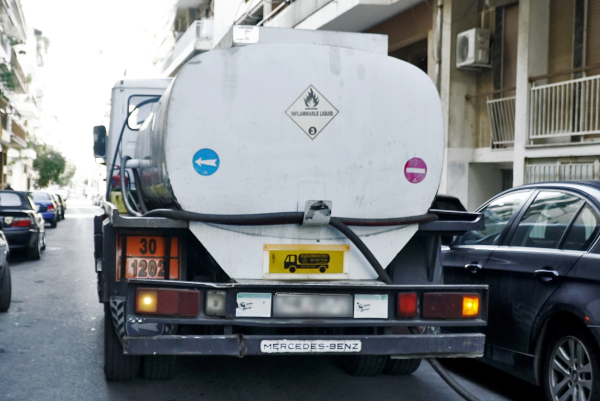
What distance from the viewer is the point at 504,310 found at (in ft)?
17.2

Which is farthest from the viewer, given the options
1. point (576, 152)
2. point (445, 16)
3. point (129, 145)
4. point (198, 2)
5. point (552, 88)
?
point (198, 2)

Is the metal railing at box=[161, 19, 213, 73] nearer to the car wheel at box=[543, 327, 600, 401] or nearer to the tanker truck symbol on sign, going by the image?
the tanker truck symbol on sign

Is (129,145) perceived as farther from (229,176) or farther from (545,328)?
(545,328)

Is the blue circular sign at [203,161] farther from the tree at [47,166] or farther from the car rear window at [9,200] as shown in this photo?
the tree at [47,166]

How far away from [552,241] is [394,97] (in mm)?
1425

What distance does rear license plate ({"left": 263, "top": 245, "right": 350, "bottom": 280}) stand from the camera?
475 cm

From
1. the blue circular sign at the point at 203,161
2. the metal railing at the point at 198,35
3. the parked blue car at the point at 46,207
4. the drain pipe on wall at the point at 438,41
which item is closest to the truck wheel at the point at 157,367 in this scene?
the blue circular sign at the point at 203,161

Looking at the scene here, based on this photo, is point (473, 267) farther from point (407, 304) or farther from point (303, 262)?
point (303, 262)

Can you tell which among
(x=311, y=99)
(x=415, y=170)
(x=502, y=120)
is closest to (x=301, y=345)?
(x=415, y=170)

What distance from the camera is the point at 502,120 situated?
15.0m

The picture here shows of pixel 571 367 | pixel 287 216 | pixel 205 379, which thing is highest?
pixel 287 216

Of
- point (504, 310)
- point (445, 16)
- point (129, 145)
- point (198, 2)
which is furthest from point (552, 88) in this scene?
point (198, 2)

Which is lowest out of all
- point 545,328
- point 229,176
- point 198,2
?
point 545,328

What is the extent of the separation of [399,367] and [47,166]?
69.2m
